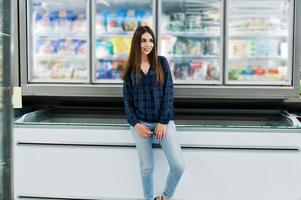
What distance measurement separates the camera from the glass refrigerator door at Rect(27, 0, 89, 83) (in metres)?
4.84

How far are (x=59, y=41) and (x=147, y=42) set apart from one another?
1.29 m

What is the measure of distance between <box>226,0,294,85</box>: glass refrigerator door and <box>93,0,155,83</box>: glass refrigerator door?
908 millimetres

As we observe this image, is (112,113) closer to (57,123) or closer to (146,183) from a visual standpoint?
(57,123)

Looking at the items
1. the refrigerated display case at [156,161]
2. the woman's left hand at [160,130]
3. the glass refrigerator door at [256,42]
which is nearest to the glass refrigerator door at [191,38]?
the glass refrigerator door at [256,42]

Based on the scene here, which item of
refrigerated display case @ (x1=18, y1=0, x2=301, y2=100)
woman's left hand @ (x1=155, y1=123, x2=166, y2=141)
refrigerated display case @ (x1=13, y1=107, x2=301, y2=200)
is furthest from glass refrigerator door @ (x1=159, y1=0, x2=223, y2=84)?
woman's left hand @ (x1=155, y1=123, x2=166, y2=141)

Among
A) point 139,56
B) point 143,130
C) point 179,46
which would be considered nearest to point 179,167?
point 143,130

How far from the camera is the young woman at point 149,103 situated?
407 centimetres

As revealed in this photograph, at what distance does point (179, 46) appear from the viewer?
4.84 m

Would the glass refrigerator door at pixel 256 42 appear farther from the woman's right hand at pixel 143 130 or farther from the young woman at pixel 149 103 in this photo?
the woman's right hand at pixel 143 130

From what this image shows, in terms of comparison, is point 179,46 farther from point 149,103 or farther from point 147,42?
point 149,103

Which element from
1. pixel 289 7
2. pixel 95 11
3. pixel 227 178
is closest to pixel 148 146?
pixel 227 178

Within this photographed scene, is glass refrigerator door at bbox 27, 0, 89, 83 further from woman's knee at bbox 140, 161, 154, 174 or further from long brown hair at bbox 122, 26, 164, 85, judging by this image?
woman's knee at bbox 140, 161, 154, 174

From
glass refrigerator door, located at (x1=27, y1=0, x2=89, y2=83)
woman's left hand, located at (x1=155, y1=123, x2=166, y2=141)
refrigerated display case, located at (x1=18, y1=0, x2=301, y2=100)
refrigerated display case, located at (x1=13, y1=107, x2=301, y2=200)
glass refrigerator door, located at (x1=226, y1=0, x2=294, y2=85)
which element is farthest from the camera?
glass refrigerator door, located at (x1=27, y1=0, x2=89, y2=83)

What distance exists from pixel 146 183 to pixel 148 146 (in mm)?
337
